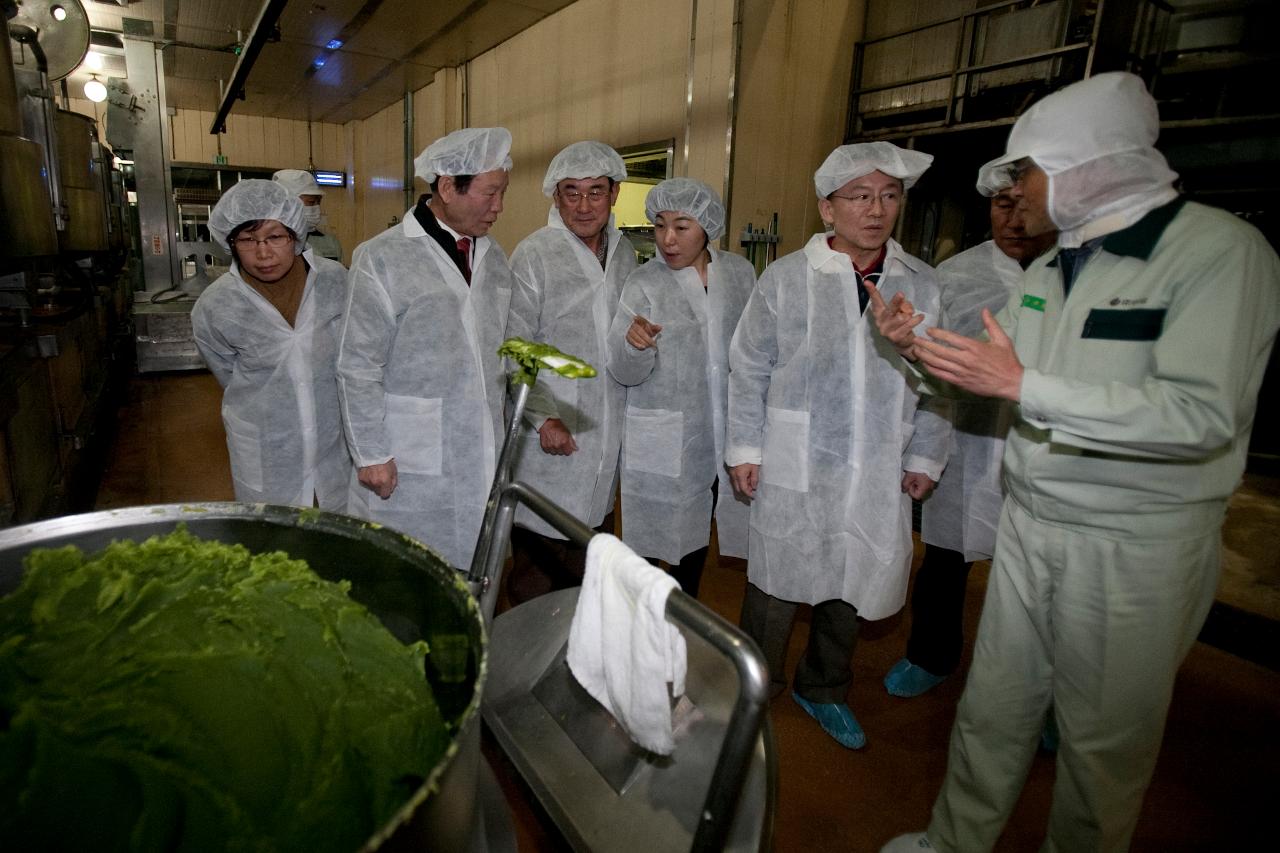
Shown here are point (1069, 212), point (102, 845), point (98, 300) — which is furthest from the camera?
point (98, 300)

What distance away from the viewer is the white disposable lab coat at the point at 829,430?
73.5 inches

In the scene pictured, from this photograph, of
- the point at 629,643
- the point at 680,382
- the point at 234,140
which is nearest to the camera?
the point at 629,643

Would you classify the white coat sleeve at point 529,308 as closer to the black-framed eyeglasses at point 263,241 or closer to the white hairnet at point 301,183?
the black-framed eyeglasses at point 263,241

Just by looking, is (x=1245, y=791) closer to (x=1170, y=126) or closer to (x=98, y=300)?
(x=1170, y=126)

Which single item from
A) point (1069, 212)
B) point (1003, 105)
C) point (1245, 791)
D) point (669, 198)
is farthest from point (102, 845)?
point (1003, 105)

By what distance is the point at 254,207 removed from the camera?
80.6 inches

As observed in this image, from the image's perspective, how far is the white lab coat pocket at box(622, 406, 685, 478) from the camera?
2.24 m

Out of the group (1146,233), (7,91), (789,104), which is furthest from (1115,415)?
(789,104)

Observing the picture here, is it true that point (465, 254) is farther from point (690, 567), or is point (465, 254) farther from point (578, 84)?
point (578, 84)

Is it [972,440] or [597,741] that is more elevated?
[972,440]

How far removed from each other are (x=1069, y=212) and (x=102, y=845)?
1.60 m

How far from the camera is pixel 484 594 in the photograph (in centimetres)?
110

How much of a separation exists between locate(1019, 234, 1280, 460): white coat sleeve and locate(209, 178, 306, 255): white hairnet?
214 centimetres

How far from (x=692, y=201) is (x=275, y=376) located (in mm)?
1446
